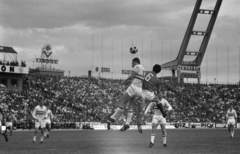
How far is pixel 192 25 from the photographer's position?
117 metres

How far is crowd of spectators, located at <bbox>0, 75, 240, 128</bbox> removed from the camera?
65.2 metres

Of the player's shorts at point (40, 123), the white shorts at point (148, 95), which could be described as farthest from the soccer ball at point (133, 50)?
the player's shorts at point (40, 123)

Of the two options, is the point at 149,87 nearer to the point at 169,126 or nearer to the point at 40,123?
the point at 40,123

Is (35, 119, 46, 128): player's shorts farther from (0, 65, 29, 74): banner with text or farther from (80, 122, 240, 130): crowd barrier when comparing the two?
(0, 65, 29, 74): banner with text

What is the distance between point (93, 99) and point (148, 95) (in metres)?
58.8

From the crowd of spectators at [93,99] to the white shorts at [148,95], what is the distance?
156 ft

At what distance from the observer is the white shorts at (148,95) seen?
1523cm

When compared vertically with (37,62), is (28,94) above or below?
below

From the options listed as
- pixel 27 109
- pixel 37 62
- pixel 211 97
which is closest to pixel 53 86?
pixel 27 109

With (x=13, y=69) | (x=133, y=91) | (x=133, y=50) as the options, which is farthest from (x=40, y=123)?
(x=13, y=69)

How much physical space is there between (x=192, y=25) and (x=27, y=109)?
6512cm

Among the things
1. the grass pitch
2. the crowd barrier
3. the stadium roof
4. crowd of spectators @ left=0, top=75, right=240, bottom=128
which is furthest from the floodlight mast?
the grass pitch

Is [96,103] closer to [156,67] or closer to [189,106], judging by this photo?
[189,106]

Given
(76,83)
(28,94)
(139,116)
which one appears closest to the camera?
(139,116)
